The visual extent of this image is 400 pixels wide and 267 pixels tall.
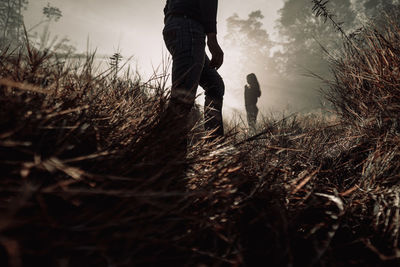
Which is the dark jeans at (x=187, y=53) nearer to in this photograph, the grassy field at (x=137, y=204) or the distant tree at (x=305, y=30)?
the grassy field at (x=137, y=204)

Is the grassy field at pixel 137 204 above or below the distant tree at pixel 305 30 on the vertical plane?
below

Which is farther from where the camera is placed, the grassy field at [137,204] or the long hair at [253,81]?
the long hair at [253,81]

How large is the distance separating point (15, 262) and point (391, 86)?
4.65 ft

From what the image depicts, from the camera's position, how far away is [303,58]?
3083 cm

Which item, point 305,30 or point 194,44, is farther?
point 305,30

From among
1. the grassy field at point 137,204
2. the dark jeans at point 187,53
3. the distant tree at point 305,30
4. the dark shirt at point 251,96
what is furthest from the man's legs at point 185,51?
the distant tree at point 305,30

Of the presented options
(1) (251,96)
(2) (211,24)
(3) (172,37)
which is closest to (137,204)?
(3) (172,37)

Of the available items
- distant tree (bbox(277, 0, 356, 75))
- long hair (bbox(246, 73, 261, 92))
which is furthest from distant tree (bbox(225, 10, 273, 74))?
long hair (bbox(246, 73, 261, 92))

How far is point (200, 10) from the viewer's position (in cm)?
145

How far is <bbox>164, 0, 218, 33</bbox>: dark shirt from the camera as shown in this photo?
4.70 feet

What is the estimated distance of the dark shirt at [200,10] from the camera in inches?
A: 56.4

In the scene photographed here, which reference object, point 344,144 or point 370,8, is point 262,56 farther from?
→ point 344,144

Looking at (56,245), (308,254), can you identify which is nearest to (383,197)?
(308,254)

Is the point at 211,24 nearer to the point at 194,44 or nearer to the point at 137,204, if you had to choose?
the point at 194,44
